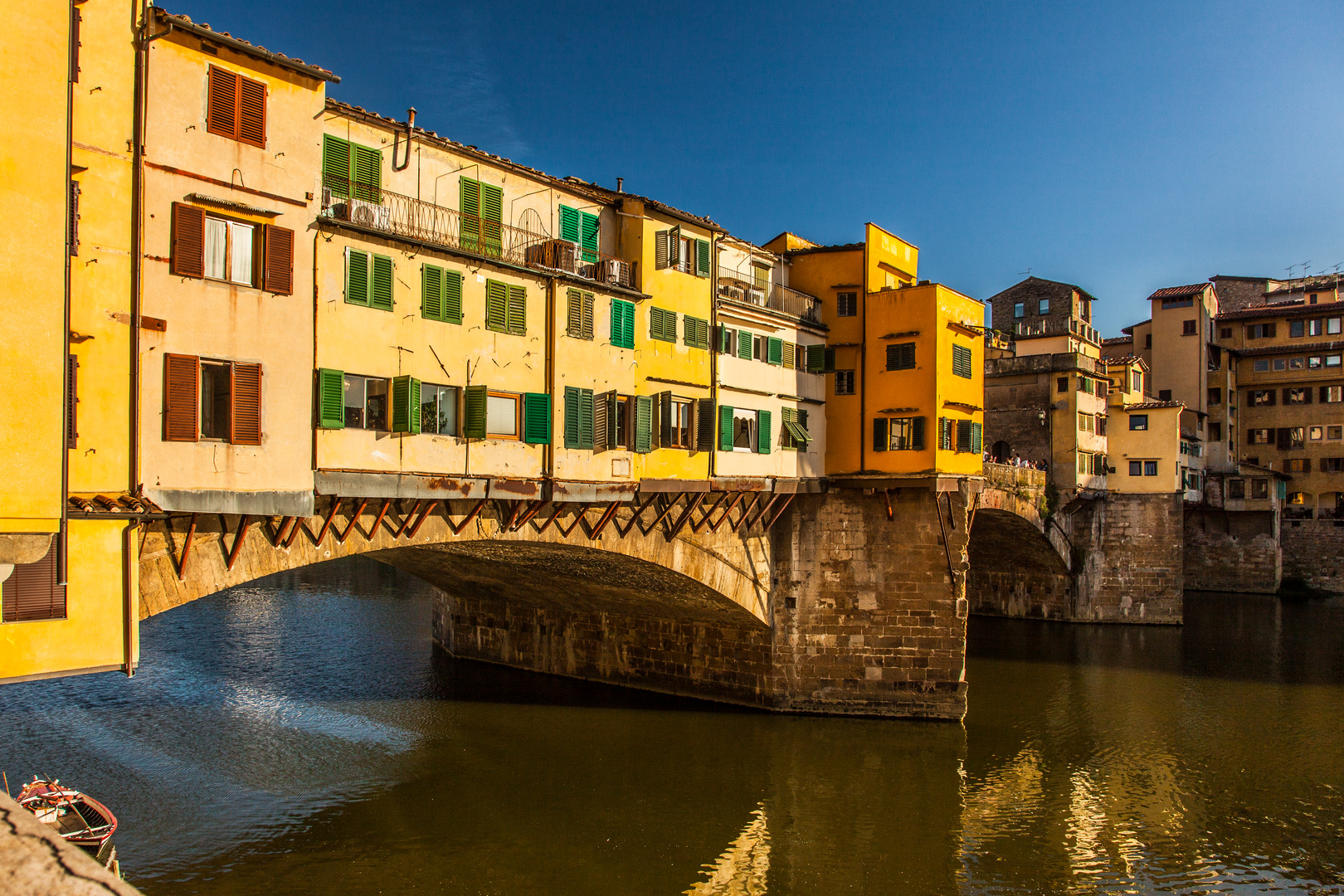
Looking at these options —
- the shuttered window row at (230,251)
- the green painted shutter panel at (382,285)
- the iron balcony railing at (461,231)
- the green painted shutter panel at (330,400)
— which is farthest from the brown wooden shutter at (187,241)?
the green painted shutter panel at (382,285)

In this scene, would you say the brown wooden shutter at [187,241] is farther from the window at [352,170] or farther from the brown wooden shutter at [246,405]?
the window at [352,170]

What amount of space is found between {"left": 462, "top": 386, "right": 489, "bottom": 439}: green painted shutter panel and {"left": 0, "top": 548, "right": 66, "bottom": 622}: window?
8.40 meters

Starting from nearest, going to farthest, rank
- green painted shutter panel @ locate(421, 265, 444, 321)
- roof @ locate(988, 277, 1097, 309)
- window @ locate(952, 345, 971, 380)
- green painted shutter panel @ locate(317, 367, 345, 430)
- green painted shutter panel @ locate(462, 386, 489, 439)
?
green painted shutter panel @ locate(317, 367, 345, 430), green painted shutter panel @ locate(421, 265, 444, 321), green painted shutter panel @ locate(462, 386, 489, 439), window @ locate(952, 345, 971, 380), roof @ locate(988, 277, 1097, 309)

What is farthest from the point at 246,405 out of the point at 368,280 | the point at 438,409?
the point at 438,409

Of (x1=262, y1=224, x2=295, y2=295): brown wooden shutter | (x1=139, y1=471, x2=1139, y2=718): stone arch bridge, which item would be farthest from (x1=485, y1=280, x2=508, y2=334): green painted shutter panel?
(x1=262, y1=224, x2=295, y2=295): brown wooden shutter

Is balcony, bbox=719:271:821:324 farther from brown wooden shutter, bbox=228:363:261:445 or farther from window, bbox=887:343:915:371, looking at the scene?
brown wooden shutter, bbox=228:363:261:445

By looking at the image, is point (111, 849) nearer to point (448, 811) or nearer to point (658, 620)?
point (448, 811)

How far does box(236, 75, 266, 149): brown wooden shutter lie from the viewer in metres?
16.2

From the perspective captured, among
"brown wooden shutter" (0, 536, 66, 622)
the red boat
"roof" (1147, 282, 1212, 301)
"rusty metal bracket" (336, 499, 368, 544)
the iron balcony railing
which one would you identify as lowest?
the red boat

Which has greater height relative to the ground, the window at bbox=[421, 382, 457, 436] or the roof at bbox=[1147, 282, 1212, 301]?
the roof at bbox=[1147, 282, 1212, 301]

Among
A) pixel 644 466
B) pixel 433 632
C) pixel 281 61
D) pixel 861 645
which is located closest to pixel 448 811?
pixel 644 466

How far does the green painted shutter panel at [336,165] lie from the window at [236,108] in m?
2.26

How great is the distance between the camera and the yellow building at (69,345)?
40.7ft

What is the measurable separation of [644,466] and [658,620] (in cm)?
1017
